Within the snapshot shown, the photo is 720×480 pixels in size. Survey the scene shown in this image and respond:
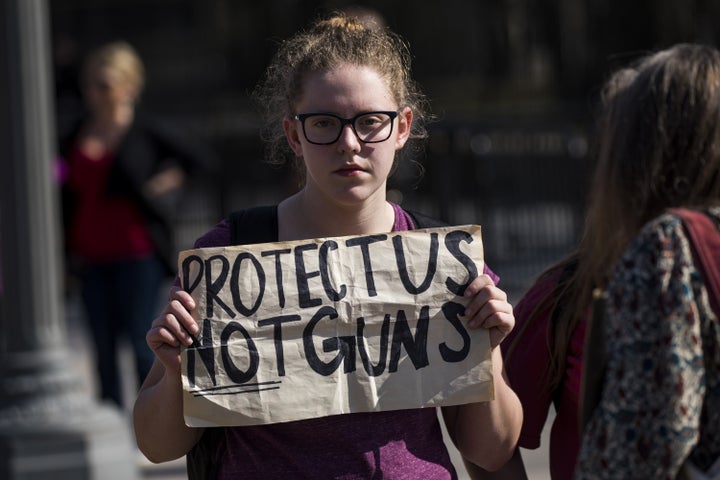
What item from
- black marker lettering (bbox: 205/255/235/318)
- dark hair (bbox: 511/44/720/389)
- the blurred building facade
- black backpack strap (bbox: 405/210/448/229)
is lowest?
black marker lettering (bbox: 205/255/235/318)

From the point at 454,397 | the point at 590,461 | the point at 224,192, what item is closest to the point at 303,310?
the point at 454,397

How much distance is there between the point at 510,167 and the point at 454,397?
29.6 feet

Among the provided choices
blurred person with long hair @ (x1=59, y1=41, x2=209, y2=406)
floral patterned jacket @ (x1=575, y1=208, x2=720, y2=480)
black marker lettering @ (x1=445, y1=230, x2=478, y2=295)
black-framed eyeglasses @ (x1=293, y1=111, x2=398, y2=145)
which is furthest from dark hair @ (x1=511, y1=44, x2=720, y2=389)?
blurred person with long hair @ (x1=59, y1=41, x2=209, y2=406)

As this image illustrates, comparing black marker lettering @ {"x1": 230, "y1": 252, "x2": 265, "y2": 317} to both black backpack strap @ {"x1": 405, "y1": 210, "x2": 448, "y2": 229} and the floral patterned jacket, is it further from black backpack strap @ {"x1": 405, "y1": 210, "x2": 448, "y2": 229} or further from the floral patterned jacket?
the floral patterned jacket

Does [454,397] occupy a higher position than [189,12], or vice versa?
[189,12]

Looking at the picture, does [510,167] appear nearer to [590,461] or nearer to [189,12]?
[189,12]

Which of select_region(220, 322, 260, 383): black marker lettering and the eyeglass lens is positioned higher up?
the eyeglass lens

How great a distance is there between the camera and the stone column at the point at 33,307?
625 centimetres

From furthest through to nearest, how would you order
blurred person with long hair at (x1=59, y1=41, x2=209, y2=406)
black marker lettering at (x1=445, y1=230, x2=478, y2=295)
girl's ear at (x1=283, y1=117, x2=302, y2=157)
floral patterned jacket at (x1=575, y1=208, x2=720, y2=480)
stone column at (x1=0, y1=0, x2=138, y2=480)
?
1. blurred person with long hair at (x1=59, y1=41, x2=209, y2=406)
2. stone column at (x1=0, y1=0, x2=138, y2=480)
3. girl's ear at (x1=283, y1=117, x2=302, y2=157)
4. black marker lettering at (x1=445, y1=230, x2=478, y2=295)
5. floral patterned jacket at (x1=575, y1=208, x2=720, y2=480)

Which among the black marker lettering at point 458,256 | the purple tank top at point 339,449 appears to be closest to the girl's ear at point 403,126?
the black marker lettering at point 458,256

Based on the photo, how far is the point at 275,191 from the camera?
13.2 meters

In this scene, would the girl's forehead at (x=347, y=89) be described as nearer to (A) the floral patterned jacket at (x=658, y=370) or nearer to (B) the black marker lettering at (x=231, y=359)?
(B) the black marker lettering at (x=231, y=359)

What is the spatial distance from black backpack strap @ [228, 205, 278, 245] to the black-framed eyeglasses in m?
0.21

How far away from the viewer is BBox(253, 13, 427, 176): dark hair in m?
2.81
